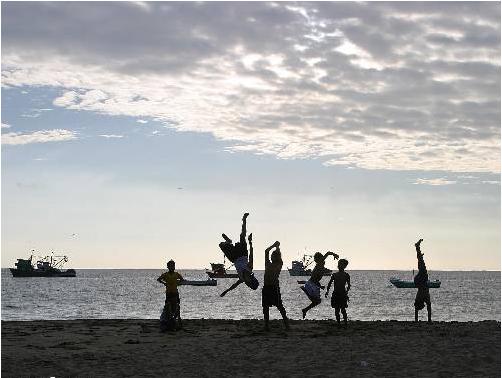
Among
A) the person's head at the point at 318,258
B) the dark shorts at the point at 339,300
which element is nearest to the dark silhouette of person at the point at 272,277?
the person's head at the point at 318,258

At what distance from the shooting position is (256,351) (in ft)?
42.4

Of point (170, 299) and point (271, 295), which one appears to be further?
point (170, 299)

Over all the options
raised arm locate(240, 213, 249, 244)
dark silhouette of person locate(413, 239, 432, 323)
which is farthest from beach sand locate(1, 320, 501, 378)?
raised arm locate(240, 213, 249, 244)

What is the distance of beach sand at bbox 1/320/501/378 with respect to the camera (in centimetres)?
1116

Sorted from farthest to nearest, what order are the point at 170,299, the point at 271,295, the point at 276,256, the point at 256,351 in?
the point at 170,299 → the point at 271,295 → the point at 276,256 → the point at 256,351

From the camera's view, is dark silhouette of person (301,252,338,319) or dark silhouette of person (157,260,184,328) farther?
dark silhouette of person (157,260,184,328)

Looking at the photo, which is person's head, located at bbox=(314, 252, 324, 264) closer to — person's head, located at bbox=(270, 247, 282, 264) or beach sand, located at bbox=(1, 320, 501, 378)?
person's head, located at bbox=(270, 247, 282, 264)

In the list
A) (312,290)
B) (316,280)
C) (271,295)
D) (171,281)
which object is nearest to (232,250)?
(271,295)

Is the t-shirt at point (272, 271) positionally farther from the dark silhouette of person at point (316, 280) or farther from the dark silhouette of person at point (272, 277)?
the dark silhouette of person at point (316, 280)

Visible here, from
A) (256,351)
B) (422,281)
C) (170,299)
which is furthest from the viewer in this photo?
(422,281)

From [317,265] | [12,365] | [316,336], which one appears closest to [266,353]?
[316,336]

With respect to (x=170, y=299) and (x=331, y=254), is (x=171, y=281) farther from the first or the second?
(x=331, y=254)

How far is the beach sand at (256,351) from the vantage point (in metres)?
11.2

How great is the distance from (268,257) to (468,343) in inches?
203
